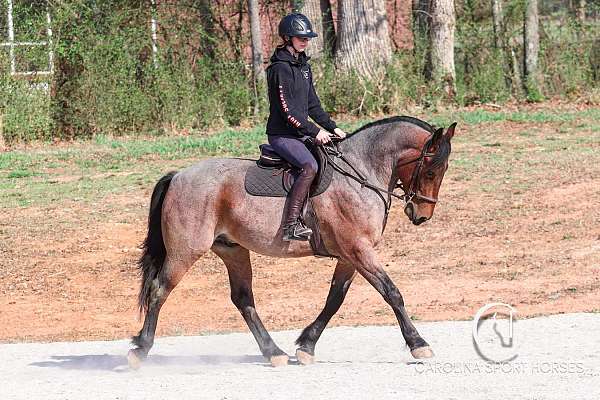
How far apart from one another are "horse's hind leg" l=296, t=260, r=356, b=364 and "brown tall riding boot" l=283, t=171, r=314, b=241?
52 cm

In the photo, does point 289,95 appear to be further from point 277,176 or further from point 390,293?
Answer: point 390,293

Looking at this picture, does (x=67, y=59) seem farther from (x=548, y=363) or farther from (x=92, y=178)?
(x=548, y=363)

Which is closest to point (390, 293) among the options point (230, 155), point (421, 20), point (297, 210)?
point (297, 210)

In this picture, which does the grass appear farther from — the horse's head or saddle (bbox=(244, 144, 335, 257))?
saddle (bbox=(244, 144, 335, 257))

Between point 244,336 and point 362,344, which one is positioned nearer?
point 362,344

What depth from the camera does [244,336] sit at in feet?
35.3

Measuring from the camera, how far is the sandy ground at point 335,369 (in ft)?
26.0

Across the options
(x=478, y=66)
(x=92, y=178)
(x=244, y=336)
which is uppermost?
(x=478, y=66)

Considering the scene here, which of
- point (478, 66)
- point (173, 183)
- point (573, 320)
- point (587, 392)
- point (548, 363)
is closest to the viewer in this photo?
point (587, 392)

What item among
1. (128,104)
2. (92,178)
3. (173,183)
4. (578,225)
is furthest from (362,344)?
(128,104)

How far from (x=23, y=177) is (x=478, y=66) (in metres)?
11.0

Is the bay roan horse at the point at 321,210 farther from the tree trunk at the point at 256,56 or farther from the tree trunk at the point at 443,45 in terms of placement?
the tree trunk at the point at 443,45

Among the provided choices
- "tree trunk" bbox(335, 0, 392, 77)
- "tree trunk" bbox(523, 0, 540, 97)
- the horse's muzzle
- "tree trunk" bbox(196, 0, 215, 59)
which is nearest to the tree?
"tree trunk" bbox(523, 0, 540, 97)

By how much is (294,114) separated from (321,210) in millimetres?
785
